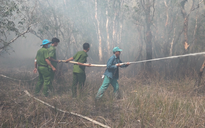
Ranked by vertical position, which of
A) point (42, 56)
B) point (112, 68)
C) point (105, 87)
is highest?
Answer: point (42, 56)

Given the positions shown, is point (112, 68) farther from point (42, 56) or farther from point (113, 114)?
point (42, 56)

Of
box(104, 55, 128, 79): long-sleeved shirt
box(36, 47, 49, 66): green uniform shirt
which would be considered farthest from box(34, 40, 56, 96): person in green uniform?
box(104, 55, 128, 79): long-sleeved shirt

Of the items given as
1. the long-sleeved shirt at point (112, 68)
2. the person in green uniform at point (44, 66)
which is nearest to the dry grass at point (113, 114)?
the long-sleeved shirt at point (112, 68)

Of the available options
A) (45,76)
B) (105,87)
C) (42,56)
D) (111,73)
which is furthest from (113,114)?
(42,56)

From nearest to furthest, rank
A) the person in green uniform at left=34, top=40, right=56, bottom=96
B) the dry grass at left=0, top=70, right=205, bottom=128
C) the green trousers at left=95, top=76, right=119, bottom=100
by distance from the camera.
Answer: the dry grass at left=0, top=70, right=205, bottom=128 < the green trousers at left=95, top=76, right=119, bottom=100 < the person in green uniform at left=34, top=40, right=56, bottom=96

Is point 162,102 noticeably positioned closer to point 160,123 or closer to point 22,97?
point 160,123

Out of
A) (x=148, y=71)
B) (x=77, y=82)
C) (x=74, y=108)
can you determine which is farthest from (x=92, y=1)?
(x=74, y=108)

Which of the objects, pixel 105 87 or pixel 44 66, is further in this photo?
pixel 44 66

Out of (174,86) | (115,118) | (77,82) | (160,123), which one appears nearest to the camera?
(160,123)

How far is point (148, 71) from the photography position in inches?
254

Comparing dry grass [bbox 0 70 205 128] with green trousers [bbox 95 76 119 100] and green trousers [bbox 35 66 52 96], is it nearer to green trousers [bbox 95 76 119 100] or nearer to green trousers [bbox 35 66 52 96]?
green trousers [bbox 95 76 119 100]

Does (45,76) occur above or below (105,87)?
above

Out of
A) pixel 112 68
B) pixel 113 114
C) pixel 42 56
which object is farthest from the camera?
pixel 42 56

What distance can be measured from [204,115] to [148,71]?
3.64 m
